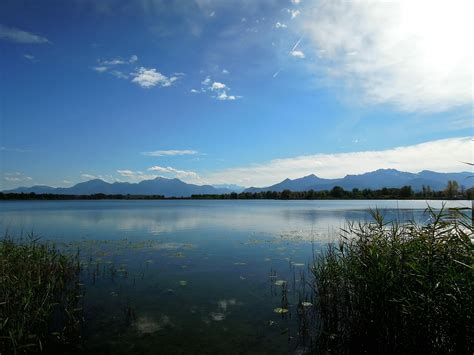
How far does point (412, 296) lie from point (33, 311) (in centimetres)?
954

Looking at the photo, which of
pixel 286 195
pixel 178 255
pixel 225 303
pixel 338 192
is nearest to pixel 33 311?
pixel 225 303

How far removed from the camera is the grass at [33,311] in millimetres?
7184

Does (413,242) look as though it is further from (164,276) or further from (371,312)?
(164,276)

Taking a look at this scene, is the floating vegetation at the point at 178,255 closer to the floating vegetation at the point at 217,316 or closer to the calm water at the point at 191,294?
the calm water at the point at 191,294

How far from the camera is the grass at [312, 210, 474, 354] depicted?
5500 mm

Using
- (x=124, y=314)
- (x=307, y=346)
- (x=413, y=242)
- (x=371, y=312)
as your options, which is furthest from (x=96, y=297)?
(x=413, y=242)

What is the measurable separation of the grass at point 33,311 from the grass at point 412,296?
7.43m

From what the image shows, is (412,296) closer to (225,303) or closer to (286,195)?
(225,303)

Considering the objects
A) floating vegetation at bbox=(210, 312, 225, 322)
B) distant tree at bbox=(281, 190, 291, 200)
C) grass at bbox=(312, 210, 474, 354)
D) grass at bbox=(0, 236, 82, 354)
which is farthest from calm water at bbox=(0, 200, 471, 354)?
distant tree at bbox=(281, 190, 291, 200)

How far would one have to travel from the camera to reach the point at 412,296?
614 cm

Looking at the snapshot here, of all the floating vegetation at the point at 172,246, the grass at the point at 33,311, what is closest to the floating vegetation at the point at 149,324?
the grass at the point at 33,311

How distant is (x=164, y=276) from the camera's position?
14977mm

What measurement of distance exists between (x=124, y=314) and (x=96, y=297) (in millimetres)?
2438

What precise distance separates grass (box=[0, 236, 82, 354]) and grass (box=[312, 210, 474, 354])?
7.43 metres
